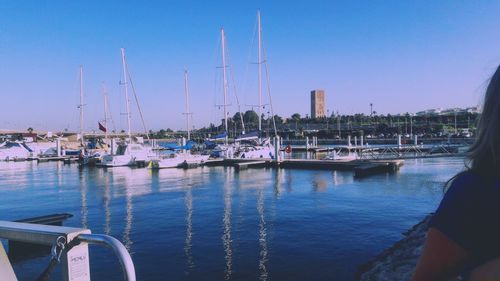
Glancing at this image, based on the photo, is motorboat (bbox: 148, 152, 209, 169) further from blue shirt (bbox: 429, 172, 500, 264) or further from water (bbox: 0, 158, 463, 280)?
blue shirt (bbox: 429, 172, 500, 264)

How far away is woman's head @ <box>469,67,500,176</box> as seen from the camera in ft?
4.67

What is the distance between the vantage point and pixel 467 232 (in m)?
1.33

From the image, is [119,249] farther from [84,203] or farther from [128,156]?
[128,156]

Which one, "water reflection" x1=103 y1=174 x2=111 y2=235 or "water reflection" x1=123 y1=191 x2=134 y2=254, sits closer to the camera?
"water reflection" x1=123 y1=191 x2=134 y2=254

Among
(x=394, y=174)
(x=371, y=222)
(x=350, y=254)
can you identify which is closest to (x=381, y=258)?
(x=350, y=254)

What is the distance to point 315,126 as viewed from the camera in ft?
602

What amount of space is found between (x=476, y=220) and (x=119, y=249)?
2.02 m

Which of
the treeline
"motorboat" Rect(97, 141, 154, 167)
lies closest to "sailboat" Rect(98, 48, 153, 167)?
"motorboat" Rect(97, 141, 154, 167)

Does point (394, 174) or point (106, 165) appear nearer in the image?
point (394, 174)

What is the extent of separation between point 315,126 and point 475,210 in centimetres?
18467

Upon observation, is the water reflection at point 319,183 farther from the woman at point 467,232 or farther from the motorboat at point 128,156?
the woman at point 467,232

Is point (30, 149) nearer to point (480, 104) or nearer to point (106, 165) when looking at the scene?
point (106, 165)

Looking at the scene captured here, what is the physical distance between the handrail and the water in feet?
27.1

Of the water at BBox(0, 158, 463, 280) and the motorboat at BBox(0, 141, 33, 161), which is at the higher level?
the motorboat at BBox(0, 141, 33, 161)
